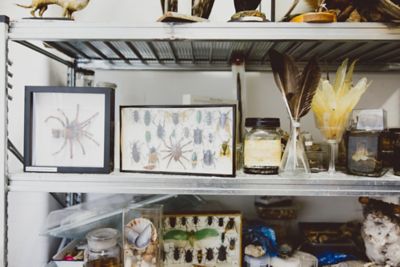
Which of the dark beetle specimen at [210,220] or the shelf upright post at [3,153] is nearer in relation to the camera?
the shelf upright post at [3,153]

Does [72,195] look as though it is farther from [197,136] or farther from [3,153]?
[197,136]

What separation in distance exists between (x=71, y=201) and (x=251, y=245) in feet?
2.37

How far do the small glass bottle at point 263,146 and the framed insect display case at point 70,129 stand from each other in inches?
15.7

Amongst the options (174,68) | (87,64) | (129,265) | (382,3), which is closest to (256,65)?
(174,68)

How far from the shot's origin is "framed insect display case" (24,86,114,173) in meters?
1.01

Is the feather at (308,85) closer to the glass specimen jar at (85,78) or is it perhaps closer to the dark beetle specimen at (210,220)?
the dark beetle specimen at (210,220)

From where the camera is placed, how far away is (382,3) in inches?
35.3

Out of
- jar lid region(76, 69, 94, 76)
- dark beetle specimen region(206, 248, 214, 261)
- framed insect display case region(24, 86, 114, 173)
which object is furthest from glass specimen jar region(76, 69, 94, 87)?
dark beetle specimen region(206, 248, 214, 261)

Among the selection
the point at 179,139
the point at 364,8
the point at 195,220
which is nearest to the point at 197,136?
the point at 179,139

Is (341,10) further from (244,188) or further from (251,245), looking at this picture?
(251,245)

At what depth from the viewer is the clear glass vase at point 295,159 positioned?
1.01 metres

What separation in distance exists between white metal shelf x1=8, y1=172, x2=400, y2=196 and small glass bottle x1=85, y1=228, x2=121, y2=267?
0.18 metres

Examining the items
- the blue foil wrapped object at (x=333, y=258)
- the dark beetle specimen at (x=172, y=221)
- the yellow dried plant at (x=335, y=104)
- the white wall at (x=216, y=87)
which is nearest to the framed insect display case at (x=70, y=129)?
the dark beetle specimen at (x=172, y=221)

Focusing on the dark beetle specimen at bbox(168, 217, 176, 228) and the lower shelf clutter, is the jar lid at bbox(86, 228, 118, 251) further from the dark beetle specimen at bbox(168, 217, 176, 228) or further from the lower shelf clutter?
the dark beetle specimen at bbox(168, 217, 176, 228)
